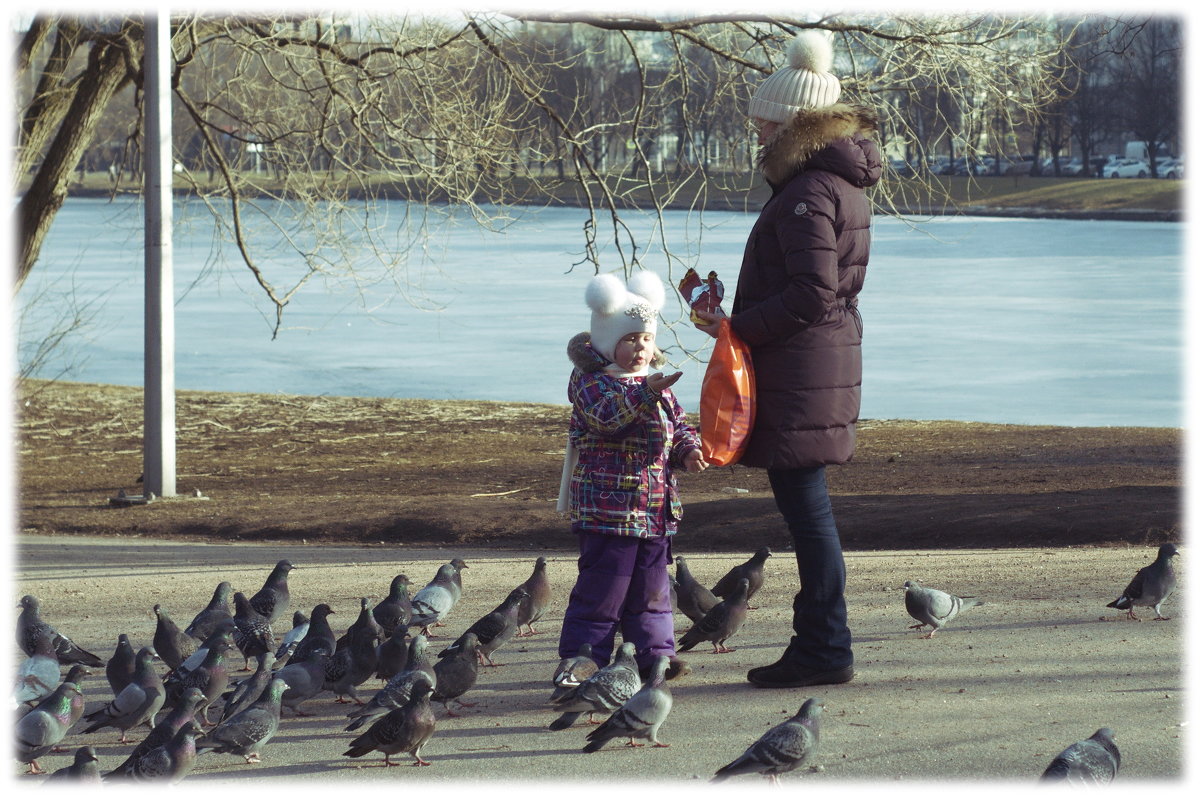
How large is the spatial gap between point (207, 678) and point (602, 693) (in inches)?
60.6

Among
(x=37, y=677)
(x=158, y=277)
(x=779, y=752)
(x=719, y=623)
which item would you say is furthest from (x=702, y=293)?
(x=158, y=277)

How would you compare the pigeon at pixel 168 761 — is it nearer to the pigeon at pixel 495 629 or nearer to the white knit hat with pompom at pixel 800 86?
the pigeon at pixel 495 629

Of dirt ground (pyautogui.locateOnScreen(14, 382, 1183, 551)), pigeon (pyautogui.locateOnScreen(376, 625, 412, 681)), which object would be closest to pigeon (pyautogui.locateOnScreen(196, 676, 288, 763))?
pigeon (pyautogui.locateOnScreen(376, 625, 412, 681))

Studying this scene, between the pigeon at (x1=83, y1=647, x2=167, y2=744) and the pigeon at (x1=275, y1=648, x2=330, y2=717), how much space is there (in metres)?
0.42

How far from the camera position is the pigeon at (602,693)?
15.0 feet

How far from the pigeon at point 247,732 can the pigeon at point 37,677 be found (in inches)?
33.6

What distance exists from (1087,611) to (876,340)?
657 inches

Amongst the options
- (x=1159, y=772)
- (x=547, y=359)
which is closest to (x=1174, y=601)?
(x=1159, y=772)

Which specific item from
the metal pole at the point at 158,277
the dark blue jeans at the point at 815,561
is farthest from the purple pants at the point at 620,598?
the metal pole at the point at 158,277

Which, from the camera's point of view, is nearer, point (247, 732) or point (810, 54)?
point (247, 732)

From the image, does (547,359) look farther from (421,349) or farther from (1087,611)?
(1087,611)

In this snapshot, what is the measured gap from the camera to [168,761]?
4156 mm

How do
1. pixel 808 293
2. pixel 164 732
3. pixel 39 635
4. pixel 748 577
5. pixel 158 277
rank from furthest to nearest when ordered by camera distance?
1. pixel 158 277
2. pixel 748 577
3. pixel 39 635
4. pixel 808 293
5. pixel 164 732

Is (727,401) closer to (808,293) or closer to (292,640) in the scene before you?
(808,293)
